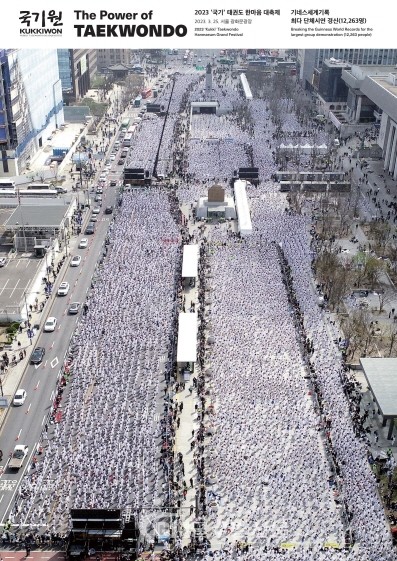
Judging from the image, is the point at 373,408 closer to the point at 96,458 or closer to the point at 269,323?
the point at 269,323

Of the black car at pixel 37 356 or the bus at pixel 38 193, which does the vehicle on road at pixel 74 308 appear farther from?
the bus at pixel 38 193

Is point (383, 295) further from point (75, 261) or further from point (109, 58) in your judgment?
point (109, 58)

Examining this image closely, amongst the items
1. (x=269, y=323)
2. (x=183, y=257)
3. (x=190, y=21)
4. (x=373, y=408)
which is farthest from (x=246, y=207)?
(x=190, y=21)

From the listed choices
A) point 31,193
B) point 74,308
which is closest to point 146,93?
point 31,193

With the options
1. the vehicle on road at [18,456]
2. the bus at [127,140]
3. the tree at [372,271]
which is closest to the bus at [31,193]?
the bus at [127,140]

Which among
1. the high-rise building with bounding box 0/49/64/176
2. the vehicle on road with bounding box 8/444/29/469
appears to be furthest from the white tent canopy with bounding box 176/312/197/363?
the high-rise building with bounding box 0/49/64/176

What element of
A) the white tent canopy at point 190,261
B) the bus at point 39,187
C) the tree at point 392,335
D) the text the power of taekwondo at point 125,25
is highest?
the text the power of taekwondo at point 125,25
